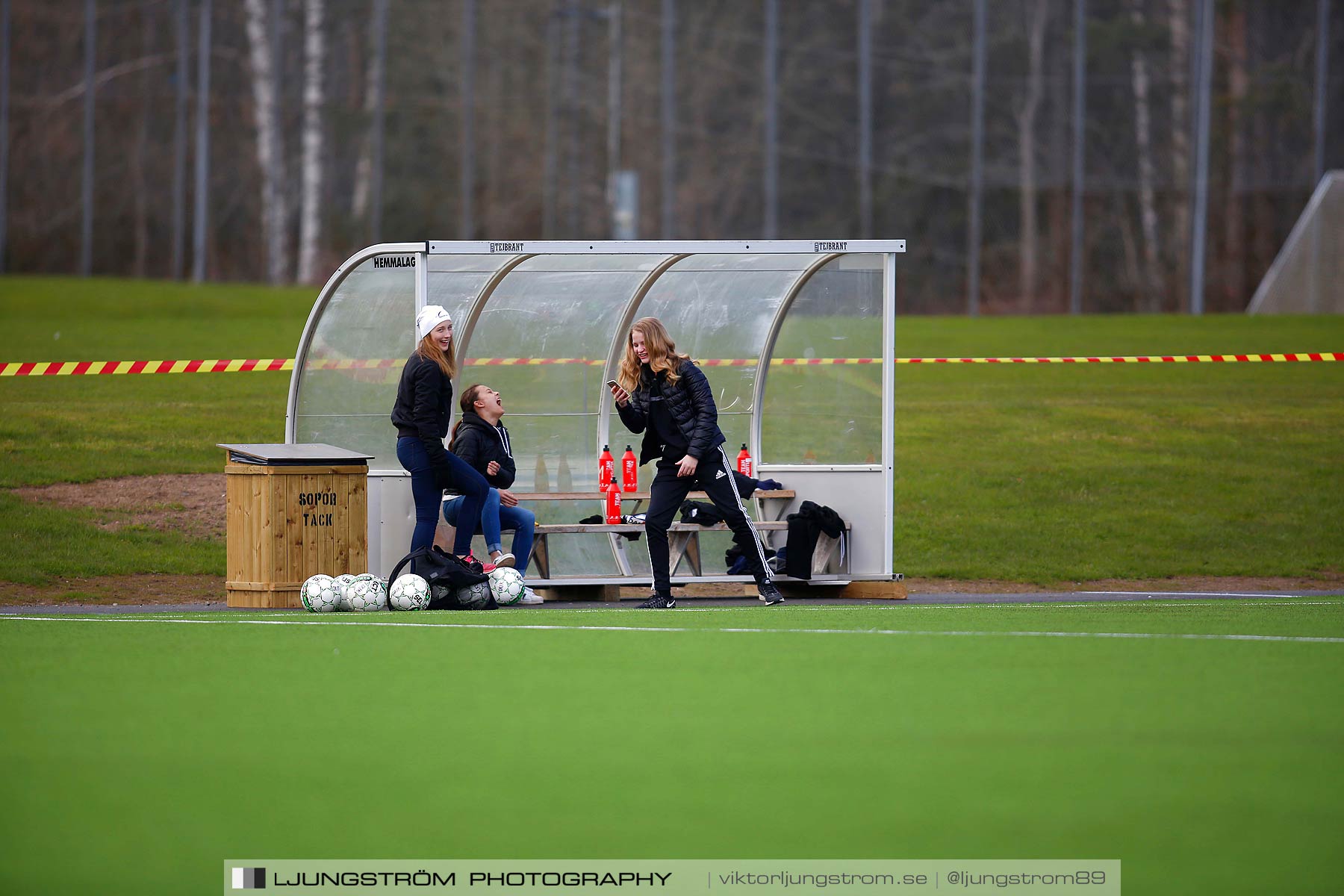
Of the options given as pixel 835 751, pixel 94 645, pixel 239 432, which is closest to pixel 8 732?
pixel 94 645

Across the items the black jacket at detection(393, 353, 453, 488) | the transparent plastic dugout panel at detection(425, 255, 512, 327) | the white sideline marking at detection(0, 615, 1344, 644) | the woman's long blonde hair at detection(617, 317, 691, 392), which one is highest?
the transparent plastic dugout panel at detection(425, 255, 512, 327)

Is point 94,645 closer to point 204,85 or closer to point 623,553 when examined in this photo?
point 623,553

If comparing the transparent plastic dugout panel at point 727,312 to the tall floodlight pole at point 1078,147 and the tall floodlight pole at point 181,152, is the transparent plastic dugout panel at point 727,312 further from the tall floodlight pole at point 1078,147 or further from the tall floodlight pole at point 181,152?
the tall floodlight pole at point 181,152

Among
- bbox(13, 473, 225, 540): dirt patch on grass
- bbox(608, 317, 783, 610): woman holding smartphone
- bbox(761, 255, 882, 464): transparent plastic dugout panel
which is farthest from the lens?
bbox(13, 473, 225, 540): dirt patch on grass

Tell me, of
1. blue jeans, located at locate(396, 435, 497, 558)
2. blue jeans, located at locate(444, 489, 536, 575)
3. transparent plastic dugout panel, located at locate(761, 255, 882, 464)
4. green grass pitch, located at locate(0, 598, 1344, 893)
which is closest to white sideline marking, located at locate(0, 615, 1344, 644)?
green grass pitch, located at locate(0, 598, 1344, 893)

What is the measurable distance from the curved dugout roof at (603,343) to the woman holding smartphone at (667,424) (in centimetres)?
112

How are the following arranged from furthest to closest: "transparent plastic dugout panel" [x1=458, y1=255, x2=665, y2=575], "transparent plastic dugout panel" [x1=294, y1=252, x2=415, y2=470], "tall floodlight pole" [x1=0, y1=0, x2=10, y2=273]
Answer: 1. "tall floodlight pole" [x1=0, y1=0, x2=10, y2=273]
2. "transparent plastic dugout panel" [x1=458, y1=255, x2=665, y2=575]
3. "transparent plastic dugout panel" [x1=294, y1=252, x2=415, y2=470]

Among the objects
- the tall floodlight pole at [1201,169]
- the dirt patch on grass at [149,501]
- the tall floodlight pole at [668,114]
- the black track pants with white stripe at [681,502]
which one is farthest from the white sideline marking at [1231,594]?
the tall floodlight pole at [668,114]

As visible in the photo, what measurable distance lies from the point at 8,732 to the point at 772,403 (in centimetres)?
900

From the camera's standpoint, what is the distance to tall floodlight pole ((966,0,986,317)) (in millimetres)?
36281

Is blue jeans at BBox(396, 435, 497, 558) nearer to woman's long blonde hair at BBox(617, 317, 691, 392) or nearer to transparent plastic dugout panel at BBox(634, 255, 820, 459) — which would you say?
woman's long blonde hair at BBox(617, 317, 691, 392)

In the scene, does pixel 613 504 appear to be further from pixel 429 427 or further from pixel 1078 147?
pixel 1078 147

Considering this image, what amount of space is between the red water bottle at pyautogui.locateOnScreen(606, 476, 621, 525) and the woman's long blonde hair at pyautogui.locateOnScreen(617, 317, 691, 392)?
6.13 ft

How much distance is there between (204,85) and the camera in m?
36.8
